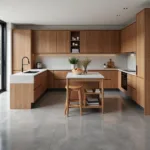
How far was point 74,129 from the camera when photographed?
3865 millimetres

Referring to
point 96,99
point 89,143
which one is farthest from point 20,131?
point 96,99

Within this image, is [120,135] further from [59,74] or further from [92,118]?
[59,74]

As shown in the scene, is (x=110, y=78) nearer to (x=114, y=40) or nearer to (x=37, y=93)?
(x=114, y=40)

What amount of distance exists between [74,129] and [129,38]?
4.15 metres

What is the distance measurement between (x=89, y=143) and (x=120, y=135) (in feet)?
2.10

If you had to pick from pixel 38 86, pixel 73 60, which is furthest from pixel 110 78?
pixel 38 86

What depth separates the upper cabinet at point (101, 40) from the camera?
8.48m

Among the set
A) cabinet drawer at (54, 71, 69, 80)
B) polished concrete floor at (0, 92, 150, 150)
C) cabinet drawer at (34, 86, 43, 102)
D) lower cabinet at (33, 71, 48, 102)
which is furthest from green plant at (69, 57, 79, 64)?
polished concrete floor at (0, 92, 150, 150)

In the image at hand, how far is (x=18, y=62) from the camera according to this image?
834cm

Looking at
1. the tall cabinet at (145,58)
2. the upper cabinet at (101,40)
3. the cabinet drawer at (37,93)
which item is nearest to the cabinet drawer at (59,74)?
the upper cabinet at (101,40)

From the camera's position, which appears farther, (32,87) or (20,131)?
(32,87)

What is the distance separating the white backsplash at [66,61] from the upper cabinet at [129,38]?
861mm

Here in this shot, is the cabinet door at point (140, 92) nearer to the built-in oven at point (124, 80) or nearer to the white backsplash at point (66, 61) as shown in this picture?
the built-in oven at point (124, 80)

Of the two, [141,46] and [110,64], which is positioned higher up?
[141,46]
